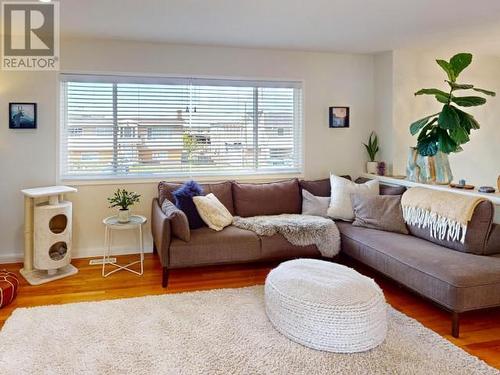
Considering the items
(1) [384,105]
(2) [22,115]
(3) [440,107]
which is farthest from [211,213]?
(3) [440,107]

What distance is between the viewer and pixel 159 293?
339 cm

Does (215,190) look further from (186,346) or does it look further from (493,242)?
(493,242)

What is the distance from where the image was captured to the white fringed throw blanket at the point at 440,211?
3.15 metres

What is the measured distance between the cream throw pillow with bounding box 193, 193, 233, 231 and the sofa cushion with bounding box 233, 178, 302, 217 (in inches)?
16.5

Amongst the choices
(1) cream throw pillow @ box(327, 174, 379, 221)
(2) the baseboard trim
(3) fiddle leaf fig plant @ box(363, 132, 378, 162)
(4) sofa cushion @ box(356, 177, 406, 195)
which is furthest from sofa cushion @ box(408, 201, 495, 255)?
(2) the baseboard trim

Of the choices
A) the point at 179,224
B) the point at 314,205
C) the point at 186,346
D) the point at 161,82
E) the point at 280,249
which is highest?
the point at 161,82

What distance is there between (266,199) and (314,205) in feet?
1.71

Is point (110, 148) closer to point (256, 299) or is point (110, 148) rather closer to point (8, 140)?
point (8, 140)

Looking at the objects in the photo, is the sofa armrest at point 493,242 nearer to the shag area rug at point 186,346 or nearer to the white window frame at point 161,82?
the shag area rug at point 186,346

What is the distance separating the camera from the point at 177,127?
4590 mm

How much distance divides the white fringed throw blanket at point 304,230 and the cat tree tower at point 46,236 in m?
1.61

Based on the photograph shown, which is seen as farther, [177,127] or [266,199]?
[177,127]

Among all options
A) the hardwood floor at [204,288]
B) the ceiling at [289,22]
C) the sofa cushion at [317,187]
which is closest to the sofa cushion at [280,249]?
the hardwood floor at [204,288]

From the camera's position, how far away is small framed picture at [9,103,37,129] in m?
4.05
